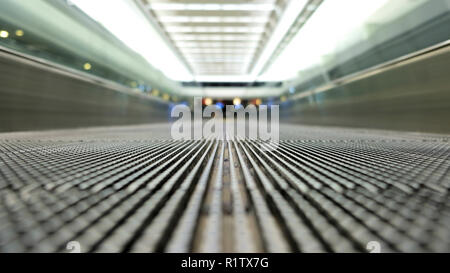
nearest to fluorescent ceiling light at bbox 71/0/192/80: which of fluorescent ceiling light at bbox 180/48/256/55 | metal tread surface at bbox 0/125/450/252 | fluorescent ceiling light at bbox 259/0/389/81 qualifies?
fluorescent ceiling light at bbox 180/48/256/55

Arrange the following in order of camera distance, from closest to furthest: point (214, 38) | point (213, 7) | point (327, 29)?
point (327, 29)
point (213, 7)
point (214, 38)

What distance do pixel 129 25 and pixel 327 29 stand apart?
222 inches

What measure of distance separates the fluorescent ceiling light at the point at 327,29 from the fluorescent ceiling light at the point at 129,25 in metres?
4.68

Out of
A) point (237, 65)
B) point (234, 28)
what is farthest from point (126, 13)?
point (237, 65)

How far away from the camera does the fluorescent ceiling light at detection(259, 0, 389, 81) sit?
6124 millimetres

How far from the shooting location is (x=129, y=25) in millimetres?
8047

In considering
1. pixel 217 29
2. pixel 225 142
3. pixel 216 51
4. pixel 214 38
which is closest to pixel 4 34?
pixel 225 142

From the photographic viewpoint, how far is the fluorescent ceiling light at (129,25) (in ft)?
21.0

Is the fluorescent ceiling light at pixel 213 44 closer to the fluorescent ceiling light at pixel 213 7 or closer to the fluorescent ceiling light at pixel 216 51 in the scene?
the fluorescent ceiling light at pixel 216 51

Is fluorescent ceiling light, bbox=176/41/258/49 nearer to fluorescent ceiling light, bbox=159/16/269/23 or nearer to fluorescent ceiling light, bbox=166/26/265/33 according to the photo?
fluorescent ceiling light, bbox=166/26/265/33

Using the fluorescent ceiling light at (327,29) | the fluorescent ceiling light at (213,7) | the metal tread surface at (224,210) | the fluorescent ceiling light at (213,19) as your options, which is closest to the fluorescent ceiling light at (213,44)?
the fluorescent ceiling light at (327,29)

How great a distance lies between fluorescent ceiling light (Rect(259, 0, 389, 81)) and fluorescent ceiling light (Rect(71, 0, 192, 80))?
4683mm

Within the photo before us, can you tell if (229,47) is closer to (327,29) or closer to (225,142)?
(327,29)

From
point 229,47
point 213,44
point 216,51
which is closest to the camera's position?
point 213,44
